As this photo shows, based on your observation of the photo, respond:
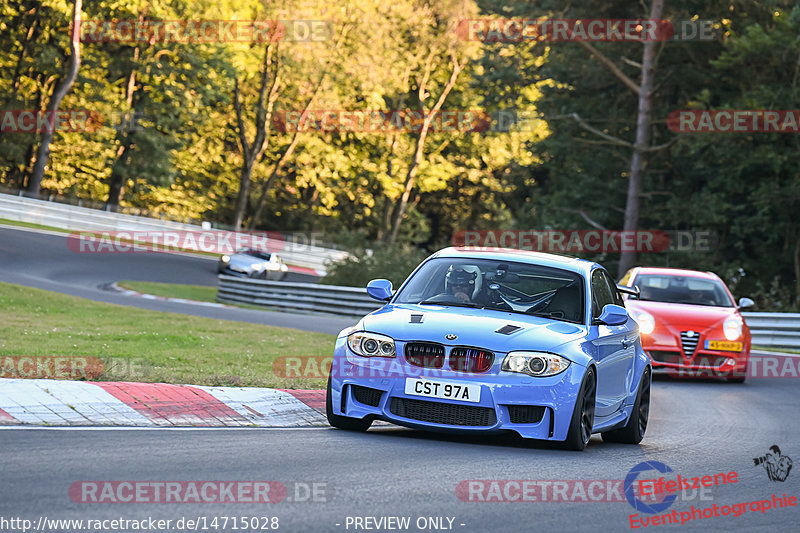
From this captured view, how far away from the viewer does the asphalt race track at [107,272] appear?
87.2ft

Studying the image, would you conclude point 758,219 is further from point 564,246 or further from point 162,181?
point 162,181

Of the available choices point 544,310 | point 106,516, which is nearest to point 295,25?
point 544,310

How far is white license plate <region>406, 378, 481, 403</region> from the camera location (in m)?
8.40

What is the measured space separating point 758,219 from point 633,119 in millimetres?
7145

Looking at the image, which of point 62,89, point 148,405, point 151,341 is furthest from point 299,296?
point 62,89

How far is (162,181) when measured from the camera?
201 ft

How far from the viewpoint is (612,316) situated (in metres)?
9.59

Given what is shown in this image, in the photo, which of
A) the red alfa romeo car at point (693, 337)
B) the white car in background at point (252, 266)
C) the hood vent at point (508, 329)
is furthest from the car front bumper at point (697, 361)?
the white car in background at point (252, 266)

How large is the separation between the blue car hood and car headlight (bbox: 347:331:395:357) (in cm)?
5

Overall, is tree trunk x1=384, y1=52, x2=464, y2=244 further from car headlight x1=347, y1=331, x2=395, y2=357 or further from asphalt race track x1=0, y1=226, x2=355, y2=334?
car headlight x1=347, y1=331, x2=395, y2=357

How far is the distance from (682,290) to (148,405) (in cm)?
1105

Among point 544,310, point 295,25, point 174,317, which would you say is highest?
point 295,25

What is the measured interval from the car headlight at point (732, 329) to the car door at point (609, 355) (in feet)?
22.8

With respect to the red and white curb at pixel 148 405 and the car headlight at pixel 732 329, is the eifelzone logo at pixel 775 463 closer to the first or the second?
the red and white curb at pixel 148 405
